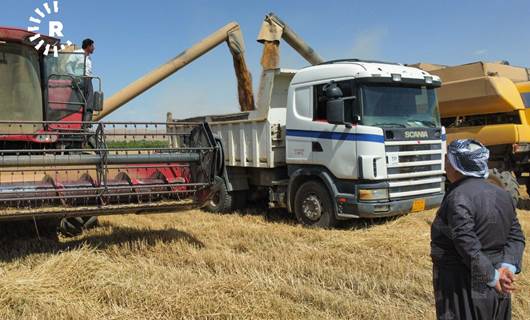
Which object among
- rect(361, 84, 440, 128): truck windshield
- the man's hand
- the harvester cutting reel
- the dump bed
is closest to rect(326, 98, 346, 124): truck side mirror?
rect(361, 84, 440, 128): truck windshield

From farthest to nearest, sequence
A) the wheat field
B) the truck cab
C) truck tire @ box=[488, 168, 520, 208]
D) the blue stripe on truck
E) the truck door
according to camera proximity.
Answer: truck tire @ box=[488, 168, 520, 208]
the truck door
the truck cab
the blue stripe on truck
the wheat field

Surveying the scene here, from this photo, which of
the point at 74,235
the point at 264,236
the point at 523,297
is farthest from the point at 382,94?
the point at 74,235

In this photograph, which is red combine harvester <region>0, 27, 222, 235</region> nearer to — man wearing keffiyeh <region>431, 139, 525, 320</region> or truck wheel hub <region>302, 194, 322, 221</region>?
truck wheel hub <region>302, 194, 322, 221</region>

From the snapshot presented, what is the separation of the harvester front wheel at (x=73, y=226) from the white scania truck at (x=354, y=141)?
178 cm

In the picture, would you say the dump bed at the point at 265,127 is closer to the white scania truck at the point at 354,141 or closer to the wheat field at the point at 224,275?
the white scania truck at the point at 354,141

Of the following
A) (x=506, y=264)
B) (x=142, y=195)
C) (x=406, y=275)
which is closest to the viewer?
(x=506, y=264)

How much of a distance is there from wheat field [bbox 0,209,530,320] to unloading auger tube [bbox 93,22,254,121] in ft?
16.0

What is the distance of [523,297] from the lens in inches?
166

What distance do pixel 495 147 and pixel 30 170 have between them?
773 cm

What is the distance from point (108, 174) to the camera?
578 cm

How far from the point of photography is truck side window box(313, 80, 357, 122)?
7367 mm

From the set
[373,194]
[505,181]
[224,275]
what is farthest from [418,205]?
[224,275]

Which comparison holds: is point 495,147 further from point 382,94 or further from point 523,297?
point 523,297

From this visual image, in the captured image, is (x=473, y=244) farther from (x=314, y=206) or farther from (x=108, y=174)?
(x=314, y=206)
